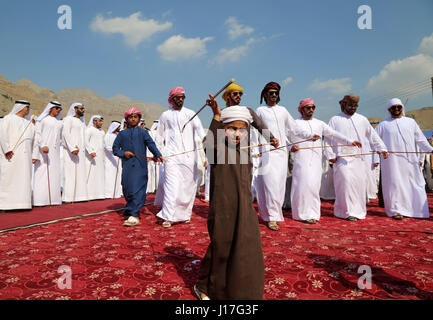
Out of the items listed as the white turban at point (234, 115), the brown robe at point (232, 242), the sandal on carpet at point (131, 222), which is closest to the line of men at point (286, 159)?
the sandal on carpet at point (131, 222)

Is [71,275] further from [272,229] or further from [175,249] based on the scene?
[272,229]

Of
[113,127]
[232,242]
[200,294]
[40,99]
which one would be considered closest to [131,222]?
[200,294]

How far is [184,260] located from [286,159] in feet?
7.80

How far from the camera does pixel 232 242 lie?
1.86 metres

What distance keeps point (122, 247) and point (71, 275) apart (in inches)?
30.9

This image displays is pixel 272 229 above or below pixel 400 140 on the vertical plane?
below

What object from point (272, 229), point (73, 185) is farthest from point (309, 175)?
point (73, 185)

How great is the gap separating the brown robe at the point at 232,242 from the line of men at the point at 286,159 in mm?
1564

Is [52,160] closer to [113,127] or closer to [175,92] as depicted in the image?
[113,127]

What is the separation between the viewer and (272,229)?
153 inches

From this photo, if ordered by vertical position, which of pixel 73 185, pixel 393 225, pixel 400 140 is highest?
pixel 400 140

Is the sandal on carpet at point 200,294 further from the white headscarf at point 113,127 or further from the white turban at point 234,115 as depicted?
the white headscarf at point 113,127

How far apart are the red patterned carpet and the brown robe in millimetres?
211

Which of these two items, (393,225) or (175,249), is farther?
(393,225)
